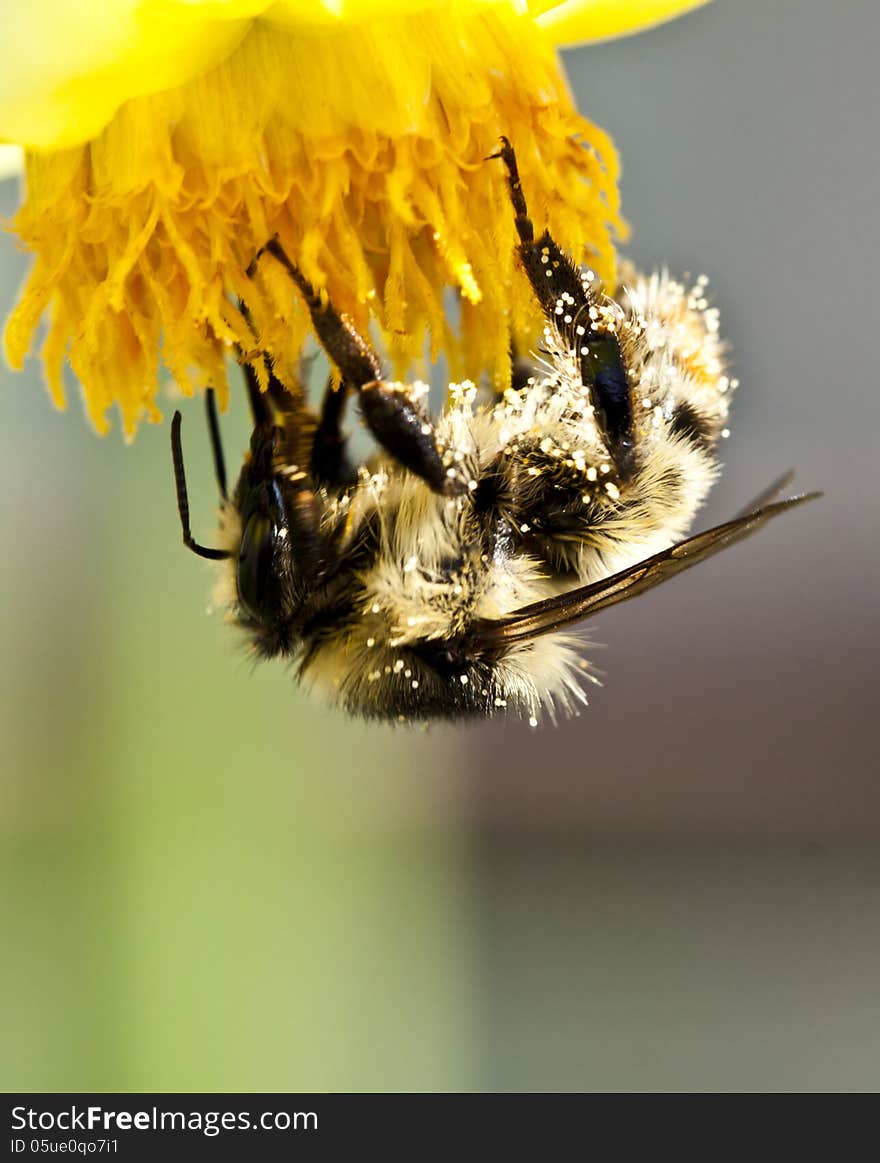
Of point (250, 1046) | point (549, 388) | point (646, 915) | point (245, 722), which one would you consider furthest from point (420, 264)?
point (646, 915)

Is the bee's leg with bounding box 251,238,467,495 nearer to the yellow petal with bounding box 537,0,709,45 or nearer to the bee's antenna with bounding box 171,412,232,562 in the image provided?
the bee's antenna with bounding box 171,412,232,562

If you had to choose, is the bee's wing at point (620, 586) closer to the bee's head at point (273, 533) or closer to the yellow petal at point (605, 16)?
the bee's head at point (273, 533)

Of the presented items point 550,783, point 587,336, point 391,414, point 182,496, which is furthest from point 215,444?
point 550,783

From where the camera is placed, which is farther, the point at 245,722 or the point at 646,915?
the point at 646,915

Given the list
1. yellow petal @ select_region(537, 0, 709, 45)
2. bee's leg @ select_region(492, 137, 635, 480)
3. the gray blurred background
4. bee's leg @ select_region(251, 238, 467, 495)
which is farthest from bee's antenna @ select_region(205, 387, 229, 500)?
the gray blurred background

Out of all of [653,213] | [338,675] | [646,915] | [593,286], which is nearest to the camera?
[593,286]

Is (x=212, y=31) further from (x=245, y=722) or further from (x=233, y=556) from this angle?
(x=245, y=722)

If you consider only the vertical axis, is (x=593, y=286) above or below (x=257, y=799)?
above

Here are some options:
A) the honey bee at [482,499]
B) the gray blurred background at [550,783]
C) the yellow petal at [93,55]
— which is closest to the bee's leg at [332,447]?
the honey bee at [482,499]
